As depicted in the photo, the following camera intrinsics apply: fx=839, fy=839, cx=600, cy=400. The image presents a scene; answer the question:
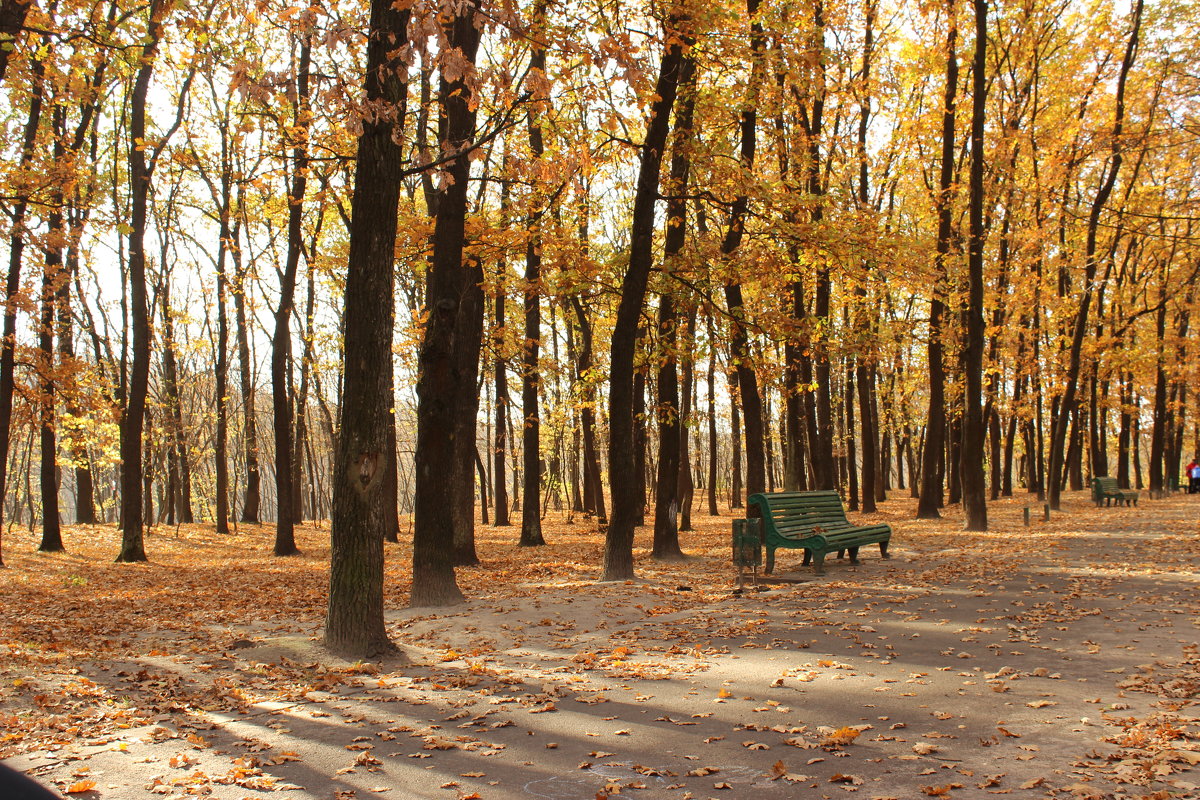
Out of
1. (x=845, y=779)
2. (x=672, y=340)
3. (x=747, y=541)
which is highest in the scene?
(x=672, y=340)

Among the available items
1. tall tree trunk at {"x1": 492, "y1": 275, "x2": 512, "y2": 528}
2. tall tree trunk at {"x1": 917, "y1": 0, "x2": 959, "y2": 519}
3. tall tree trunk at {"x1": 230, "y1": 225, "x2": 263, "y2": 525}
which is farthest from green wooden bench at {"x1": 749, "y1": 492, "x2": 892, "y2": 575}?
tall tree trunk at {"x1": 230, "y1": 225, "x2": 263, "y2": 525}

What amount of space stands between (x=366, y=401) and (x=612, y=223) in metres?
24.9

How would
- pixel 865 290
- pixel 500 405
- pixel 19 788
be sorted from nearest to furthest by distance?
pixel 19 788, pixel 865 290, pixel 500 405

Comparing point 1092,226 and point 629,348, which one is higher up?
point 1092,226

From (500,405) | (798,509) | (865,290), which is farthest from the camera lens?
(500,405)

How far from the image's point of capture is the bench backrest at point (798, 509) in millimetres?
12062

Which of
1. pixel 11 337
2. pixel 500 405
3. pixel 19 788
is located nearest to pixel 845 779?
pixel 19 788

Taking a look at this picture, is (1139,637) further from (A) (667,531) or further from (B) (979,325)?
(B) (979,325)

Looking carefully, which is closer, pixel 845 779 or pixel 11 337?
pixel 845 779

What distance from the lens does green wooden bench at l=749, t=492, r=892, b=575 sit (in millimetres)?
11977

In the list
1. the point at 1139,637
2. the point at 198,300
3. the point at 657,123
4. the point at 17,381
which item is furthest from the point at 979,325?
the point at 198,300

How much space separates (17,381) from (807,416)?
58.1ft

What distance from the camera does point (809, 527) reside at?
1259 centimetres

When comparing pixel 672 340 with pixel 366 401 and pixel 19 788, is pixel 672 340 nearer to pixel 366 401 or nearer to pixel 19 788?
pixel 366 401
